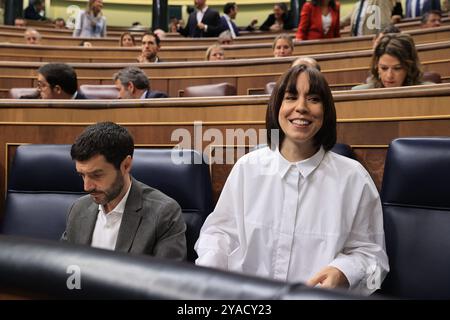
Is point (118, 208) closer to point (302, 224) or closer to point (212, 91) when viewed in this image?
point (302, 224)

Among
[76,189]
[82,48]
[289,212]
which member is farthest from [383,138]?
[82,48]

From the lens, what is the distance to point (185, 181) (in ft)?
2.11

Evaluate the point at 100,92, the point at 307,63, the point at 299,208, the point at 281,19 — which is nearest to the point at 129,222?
the point at 299,208

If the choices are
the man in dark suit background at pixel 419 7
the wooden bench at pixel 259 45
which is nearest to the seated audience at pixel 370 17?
the wooden bench at pixel 259 45

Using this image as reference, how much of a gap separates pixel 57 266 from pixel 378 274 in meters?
0.38

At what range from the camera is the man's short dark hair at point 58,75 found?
1161mm

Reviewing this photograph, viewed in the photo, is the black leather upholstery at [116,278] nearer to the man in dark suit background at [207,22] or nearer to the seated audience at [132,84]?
the seated audience at [132,84]

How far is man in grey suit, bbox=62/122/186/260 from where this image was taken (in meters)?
0.57

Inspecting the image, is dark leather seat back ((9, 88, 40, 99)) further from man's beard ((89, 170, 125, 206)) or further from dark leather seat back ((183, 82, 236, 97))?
man's beard ((89, 170, 125, 206))

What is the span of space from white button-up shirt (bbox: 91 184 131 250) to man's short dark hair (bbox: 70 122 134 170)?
0.04 meters

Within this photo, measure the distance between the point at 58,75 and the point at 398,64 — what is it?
2.49 feet

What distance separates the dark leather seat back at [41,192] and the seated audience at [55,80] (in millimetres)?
468

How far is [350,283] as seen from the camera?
1.57 ft
